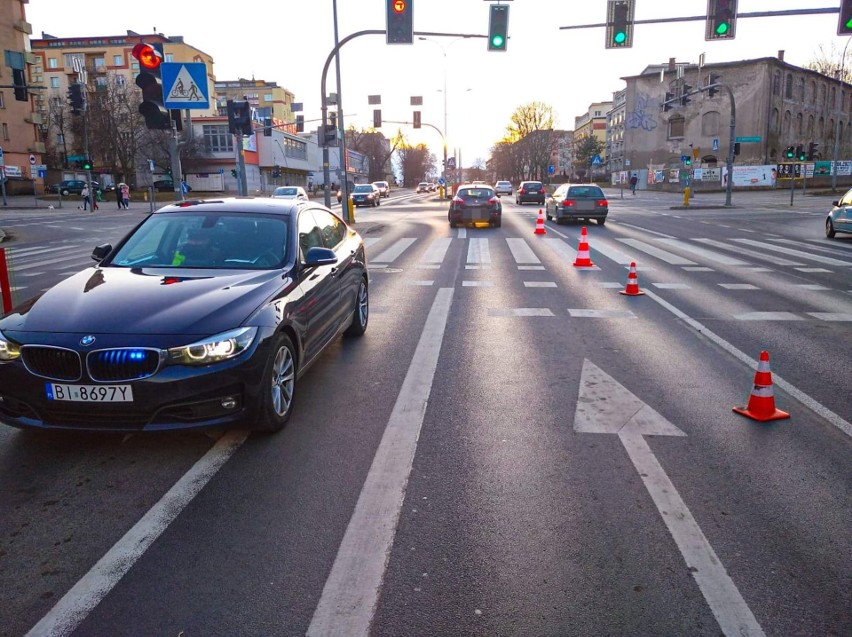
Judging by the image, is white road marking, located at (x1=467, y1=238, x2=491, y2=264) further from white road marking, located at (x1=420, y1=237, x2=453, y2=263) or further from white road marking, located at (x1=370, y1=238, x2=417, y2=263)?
white road marking, located at (x1=370, y1=238, x2=417, y2=263)

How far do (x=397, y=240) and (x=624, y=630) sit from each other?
17534 mm

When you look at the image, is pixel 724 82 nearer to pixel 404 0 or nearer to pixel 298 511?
pixel 404 0

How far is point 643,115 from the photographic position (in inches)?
2913

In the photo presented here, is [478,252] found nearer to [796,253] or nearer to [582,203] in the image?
[796,253]

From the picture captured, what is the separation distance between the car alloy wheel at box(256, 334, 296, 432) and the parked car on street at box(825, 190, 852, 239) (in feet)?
61.1

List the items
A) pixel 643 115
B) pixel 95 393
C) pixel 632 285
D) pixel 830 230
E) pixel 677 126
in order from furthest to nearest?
1. pixel 643 115
2. pixel 677 126
3. pixel 830 230
4. pixel 632 285
5. pixel 95 393

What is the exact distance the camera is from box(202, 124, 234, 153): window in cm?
7362

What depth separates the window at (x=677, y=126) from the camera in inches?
2795

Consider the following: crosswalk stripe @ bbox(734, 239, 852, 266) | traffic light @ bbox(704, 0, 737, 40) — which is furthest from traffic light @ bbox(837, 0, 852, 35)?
crosswalk stripe @ bbox(734, 239, 852, 266)

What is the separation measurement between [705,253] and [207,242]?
530 inches

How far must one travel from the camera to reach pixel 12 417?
4164 millimetres

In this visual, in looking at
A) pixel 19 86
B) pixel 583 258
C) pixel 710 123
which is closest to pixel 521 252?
pixel 583 258

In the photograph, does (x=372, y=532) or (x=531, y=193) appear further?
(x=531, y=193)

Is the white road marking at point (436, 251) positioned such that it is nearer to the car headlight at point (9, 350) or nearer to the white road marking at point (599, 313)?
the white road marking at point (599, 313)
